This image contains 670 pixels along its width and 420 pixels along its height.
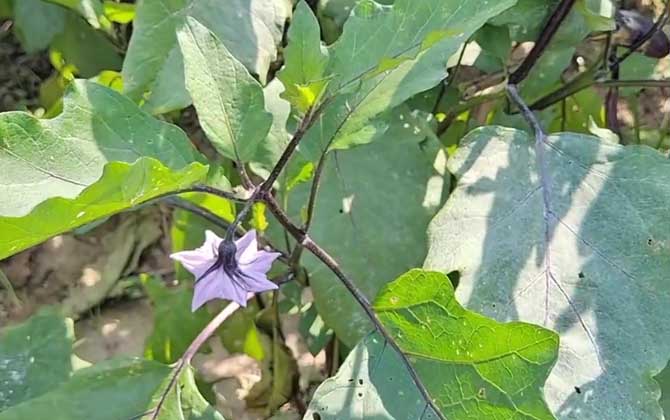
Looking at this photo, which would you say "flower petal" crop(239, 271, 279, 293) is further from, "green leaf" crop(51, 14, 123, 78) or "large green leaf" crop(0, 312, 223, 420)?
"green leaf" crop(51, 14, 123, 78)

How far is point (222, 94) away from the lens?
89 centimetres

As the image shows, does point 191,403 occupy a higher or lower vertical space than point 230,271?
lower

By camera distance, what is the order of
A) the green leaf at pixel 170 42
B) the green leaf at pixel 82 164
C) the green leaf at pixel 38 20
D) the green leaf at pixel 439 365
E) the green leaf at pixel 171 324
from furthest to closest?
1. the green leaf at pixel 38 20
2. the green leaf at pixel 171 324
3. the green leaf at pixel 170 42
4. the green leaf at pixel 439 365
5. the green leaf at pixel 82 164

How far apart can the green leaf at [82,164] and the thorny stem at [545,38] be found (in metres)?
0.42

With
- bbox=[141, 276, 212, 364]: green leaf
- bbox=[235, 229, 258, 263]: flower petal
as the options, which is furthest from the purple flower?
bbox=[141, 276, 212, 364]: green leaf

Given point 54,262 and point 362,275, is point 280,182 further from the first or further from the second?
point 54,262

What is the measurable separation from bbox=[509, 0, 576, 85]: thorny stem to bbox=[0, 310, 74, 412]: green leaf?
555mm

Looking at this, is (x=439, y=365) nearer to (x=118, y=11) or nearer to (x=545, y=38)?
(x=545, y=38)

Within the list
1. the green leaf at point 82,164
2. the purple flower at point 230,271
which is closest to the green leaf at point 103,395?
the purple flower at point 230,271

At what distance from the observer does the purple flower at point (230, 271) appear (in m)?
0.88

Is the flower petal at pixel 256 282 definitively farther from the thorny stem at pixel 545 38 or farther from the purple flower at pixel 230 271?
the thorny stem at pixel 545 38

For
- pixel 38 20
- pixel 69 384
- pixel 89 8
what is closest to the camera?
pixel 69 384

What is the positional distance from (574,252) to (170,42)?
45 centimetres

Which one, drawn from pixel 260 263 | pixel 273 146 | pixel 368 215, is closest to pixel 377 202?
pixel 368 215
